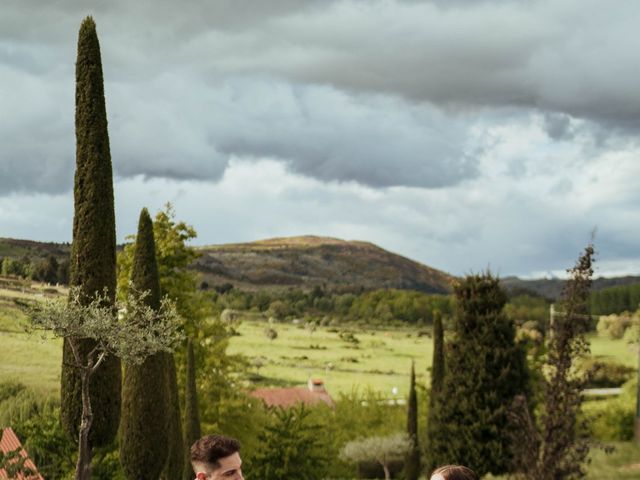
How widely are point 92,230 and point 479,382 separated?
14.7 meters

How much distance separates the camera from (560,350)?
22.1 meters

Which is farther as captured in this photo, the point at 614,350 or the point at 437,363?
the point at 614,350

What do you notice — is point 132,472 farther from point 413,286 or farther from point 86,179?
point 413,286

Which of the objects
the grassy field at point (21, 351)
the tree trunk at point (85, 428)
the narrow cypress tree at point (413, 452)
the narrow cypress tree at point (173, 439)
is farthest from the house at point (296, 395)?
the tree trunk at point (85, 428)

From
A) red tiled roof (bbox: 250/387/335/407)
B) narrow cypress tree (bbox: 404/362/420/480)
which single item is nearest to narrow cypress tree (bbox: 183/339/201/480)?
narrow cypress tree (bbox: 404/362/420/480)

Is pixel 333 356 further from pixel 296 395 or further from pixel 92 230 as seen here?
pixel 92 230

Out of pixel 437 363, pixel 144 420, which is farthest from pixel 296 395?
pixel 144 420

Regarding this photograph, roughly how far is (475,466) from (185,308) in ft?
41.2

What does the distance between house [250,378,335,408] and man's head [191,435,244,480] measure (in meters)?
44.9

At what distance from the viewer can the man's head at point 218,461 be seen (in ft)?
16.8

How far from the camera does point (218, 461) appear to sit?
5.12 meters

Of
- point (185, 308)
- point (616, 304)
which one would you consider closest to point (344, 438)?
point (185, 308)

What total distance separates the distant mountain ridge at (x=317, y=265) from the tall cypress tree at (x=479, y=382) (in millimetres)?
80187

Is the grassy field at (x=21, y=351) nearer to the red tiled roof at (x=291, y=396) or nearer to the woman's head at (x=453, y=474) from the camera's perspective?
the red tiled roof at (x=291, y=396)
